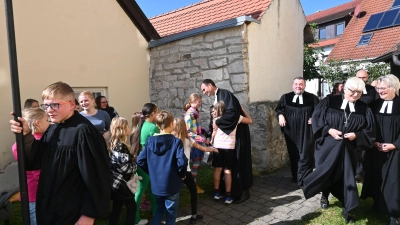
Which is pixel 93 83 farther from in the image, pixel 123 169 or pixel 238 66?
pixel 123 169

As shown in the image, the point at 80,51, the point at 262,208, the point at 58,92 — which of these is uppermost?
the point at 80,51

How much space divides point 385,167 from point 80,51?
229 inches

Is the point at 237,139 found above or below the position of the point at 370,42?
below

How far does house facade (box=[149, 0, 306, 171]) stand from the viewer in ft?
18.7

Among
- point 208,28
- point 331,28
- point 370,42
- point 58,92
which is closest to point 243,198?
point 58,92

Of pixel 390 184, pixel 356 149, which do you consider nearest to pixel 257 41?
pixel 356 149

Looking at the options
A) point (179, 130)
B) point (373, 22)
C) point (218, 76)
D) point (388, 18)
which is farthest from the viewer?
point (373, 22)

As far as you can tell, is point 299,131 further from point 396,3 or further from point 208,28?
point 396,3

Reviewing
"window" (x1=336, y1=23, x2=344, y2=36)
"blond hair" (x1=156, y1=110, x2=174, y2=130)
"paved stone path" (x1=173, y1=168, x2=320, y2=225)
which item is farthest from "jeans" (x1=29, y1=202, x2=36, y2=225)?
"window" (x1=336, y1=23, x2=344, y2=36)

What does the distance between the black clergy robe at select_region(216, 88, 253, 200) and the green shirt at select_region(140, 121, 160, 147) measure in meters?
1.10

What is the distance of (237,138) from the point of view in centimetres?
441

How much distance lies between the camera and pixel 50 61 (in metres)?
5.64

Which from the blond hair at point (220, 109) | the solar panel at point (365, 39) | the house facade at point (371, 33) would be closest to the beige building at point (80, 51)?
the blond hair at point (220, 109)

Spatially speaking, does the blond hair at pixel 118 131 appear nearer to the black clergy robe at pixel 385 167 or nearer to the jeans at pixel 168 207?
the jeans at pixel 168 207
